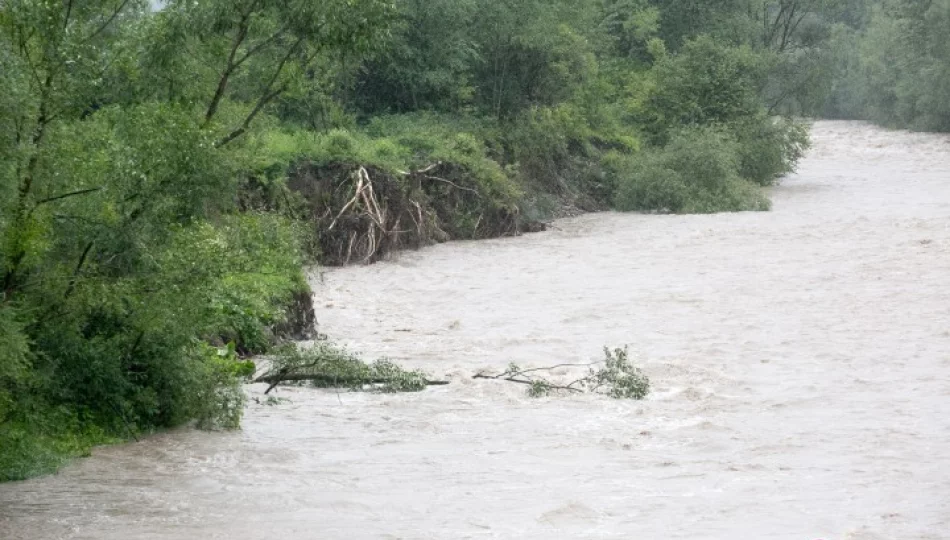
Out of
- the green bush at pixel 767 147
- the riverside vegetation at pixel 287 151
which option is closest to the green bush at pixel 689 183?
the riverside vegetation at pixel 287 151

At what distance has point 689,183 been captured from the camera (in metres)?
37.1

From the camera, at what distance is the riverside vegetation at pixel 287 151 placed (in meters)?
11.8

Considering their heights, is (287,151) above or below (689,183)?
above

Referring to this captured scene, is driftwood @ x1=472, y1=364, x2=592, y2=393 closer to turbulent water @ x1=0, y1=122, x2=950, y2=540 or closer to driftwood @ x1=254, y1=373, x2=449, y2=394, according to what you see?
turbulent water @ x1=0, y1=122, x2=950, y2=540

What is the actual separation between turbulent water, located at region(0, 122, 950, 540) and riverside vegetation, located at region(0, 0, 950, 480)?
0.90m

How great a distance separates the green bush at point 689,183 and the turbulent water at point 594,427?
314 inches

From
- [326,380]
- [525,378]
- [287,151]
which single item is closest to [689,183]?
[287,151]

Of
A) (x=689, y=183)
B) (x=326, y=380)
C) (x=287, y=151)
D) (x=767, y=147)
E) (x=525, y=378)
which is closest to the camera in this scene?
(x=326, y=380)

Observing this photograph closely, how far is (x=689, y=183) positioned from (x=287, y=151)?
43.3 ft

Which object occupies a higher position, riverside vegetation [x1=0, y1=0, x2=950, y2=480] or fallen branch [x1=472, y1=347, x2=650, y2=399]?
riverside vegetation [x1=0, y1=0, x2=950, y2=480]

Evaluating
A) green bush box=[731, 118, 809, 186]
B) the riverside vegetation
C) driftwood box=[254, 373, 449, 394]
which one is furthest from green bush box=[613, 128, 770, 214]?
driftwood box=[254, 373, 449, 394]

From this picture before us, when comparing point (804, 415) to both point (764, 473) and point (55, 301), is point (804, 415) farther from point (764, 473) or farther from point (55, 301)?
point (55, 301)

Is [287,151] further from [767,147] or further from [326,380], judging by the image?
[767,147]

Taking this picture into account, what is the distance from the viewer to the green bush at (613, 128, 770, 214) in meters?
36.3
